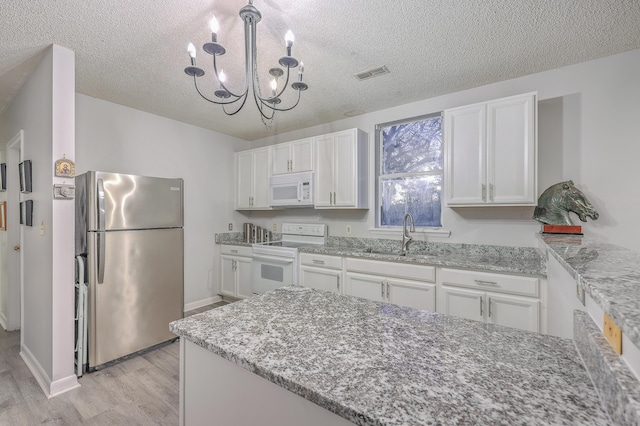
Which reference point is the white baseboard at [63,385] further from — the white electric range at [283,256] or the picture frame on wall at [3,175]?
the picture frame on wall at [3,175]

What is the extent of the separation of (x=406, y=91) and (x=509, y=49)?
934 millimetres

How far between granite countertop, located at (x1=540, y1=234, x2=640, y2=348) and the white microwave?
2.71 metres

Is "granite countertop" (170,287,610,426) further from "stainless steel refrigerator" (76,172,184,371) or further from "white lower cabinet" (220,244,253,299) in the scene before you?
"white lower cabinet" (220,244,253,299)

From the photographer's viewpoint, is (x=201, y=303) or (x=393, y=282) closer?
(x=393, y=282)

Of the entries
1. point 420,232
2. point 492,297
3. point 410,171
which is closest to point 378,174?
point 410,171

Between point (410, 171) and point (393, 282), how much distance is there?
131cm

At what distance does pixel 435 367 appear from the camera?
2.49 feet

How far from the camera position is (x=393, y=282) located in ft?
8.98

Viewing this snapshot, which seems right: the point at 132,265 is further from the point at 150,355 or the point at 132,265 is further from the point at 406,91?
the point at 406,91

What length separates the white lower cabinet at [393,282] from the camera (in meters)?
2.58

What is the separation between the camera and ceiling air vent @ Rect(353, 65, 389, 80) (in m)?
2.48

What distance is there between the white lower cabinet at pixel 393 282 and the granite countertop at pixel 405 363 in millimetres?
1488

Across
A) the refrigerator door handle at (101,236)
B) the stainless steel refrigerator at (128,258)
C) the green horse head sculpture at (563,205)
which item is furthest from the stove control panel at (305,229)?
the green horse head sculpture at (563,205)

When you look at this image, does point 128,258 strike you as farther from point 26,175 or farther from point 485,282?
point 485,282
